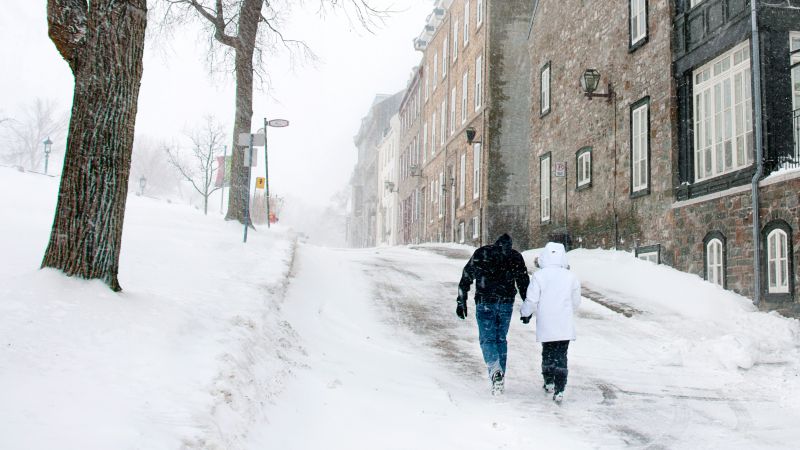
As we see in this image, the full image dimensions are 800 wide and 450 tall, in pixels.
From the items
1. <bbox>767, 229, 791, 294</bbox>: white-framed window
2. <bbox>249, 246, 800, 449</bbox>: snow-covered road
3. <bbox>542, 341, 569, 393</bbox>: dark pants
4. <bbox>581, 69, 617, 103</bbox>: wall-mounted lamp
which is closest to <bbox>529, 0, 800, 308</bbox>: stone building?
<bbox>767, 229, 791, 294</bbox>: white-framed window

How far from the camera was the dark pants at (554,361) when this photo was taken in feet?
21.1

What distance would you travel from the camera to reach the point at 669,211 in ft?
43.5

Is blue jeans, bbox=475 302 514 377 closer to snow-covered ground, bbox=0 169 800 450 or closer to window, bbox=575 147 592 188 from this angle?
snow-covered ground, bbox=0 169 800 450

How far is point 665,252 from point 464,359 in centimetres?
690

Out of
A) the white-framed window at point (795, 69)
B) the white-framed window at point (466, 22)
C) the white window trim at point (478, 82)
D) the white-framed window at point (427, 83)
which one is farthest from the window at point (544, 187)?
the white-framed window at point (427, 83)

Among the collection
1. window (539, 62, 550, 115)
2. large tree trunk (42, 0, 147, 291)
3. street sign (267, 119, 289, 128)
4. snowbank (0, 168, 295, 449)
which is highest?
window (539, 62, 550, 115)

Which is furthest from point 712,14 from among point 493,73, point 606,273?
point 493,73

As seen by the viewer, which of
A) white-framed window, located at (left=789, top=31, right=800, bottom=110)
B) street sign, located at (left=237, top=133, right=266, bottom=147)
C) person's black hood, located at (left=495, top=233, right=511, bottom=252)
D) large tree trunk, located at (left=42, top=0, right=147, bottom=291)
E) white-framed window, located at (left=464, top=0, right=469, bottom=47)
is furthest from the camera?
white-framed window, located at (left=464, top=0, right=469, bottom=47)

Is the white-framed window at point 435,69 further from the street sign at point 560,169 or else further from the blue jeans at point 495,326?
the blue jeans at point 495,326

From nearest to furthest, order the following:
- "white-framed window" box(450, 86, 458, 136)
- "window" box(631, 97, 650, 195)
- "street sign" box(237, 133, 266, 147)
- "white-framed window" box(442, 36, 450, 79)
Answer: "street sign" box(237, 133, 266, 147) → "window" box(631, 97, 650, 195) → "white-framed window" box(450, 86, 458, 136) → "white-framed window" box(442, 36, 450, 79)

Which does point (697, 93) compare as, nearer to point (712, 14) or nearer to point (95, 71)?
→ point (712, 14)

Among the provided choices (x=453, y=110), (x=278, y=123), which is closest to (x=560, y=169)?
(x=278, y=123)

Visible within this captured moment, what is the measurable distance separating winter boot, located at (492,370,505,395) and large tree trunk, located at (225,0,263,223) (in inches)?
433

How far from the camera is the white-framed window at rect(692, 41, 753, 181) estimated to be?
37.2ft
